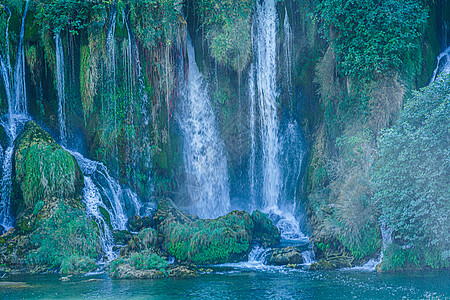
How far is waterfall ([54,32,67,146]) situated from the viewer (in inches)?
831

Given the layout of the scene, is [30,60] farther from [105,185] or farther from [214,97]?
[214,97]

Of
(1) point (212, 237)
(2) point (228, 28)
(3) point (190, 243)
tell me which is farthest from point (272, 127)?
(3) point (190, 243)

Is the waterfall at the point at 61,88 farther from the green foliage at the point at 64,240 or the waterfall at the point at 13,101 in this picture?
the green foliage at the point at 64,240

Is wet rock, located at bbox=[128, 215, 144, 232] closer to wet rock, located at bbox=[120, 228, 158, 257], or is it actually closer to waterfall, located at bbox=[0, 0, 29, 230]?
wet rock, located at bbox=[120, 228, 158, 257]

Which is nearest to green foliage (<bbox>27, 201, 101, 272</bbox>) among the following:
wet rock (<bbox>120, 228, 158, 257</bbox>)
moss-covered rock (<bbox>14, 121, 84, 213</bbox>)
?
moss-covered rock (<bbox>14, 121, 84, 213</bbox>)

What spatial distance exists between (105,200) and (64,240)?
3109 millimetres

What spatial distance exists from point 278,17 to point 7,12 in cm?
1240

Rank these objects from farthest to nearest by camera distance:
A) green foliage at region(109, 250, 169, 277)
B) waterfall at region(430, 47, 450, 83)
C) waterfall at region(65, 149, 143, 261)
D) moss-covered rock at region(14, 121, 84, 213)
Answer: waterfall at region(430, 47, 450, 83), waterfall at region(65, 149, 143, 261), moss-covered rock at region(14, 121, 84, 213), green foliage at region(109, 250, 169, 277)

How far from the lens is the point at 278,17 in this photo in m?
24.0

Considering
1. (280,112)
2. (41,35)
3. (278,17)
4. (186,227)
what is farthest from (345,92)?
(41,35)

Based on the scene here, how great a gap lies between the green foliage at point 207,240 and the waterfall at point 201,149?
5.34 meters

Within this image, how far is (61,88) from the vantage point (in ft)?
70.0

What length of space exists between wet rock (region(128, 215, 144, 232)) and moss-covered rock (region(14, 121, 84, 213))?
243cm

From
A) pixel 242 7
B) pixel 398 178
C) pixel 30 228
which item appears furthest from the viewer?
pixel 242 7
